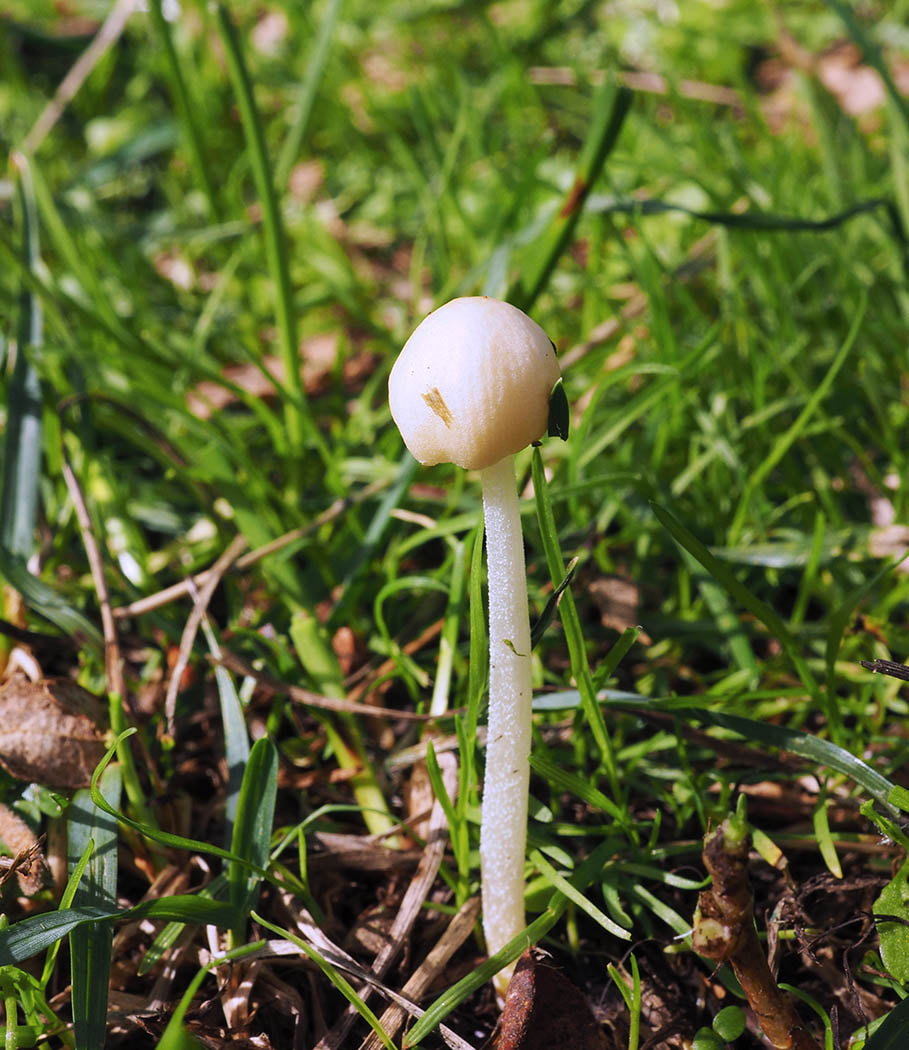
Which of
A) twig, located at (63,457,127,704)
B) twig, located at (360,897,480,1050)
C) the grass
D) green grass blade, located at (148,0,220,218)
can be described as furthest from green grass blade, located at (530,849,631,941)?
green grass blade, located at (148,0,220,218)

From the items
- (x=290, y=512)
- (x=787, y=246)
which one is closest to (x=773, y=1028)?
(x=290, y=512)

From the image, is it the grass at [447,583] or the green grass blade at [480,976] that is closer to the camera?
the green grass blade at [480,976]

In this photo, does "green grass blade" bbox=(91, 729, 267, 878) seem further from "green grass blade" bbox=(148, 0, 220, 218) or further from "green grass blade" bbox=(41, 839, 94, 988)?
"green grass blade" bbox=(148, 0, 220, 218)

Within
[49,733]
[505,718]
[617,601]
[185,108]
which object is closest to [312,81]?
[185,108]

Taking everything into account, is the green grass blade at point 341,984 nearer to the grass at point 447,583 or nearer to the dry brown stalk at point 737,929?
the grass at point 447,583

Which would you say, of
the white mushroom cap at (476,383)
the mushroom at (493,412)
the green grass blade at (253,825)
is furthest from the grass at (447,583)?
the white mushroom cap at (476,383)

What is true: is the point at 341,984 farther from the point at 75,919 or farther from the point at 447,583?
the point at 447,583
